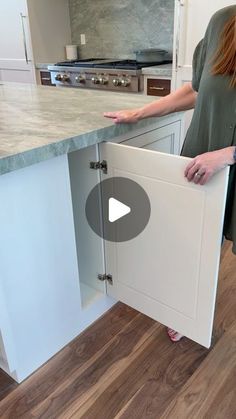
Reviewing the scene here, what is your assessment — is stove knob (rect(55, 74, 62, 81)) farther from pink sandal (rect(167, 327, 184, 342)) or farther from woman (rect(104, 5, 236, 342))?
pink sandal (rect(167, 327, 184, 342))

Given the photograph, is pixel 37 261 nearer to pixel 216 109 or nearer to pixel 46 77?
pixel 216 109

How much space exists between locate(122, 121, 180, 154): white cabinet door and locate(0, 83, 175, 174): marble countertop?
0.06 meters

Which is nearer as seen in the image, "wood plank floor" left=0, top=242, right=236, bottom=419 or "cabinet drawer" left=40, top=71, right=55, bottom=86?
"wood plank floor" left=0, top=242, right=236, bottom=419

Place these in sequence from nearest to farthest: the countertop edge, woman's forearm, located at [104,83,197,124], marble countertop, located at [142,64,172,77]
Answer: the countertop edge
woman's forearm, located at [104,83,197,124]
marble countertop, located at [142,64,172,77]

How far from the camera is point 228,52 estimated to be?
1024mm

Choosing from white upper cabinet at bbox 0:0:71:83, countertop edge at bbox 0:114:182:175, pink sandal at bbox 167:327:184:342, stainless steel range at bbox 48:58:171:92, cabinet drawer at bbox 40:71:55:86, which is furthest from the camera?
cabinet drawer at bbox 40:71:55:86

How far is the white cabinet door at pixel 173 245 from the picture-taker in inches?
40.7

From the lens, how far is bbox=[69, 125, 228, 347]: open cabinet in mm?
1043

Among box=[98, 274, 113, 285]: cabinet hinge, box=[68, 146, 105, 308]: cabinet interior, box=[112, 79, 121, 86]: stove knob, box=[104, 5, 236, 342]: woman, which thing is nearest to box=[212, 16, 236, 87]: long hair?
box=[104, 5, 236, 342]: woman

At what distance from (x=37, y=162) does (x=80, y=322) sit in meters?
0.78

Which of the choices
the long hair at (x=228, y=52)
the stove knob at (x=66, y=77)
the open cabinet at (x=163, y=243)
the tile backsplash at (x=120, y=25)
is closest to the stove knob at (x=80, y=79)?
the stove knob at (x=66, y=77)

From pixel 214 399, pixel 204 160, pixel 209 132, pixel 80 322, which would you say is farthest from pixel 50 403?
pixel 209 132

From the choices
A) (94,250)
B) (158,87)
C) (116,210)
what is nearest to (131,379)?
(94,250)

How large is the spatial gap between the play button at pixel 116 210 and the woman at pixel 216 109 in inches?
11.7
